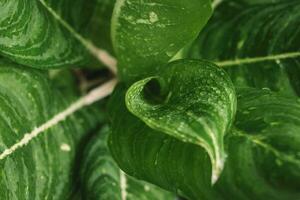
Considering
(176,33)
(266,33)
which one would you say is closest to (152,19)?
(176,33)

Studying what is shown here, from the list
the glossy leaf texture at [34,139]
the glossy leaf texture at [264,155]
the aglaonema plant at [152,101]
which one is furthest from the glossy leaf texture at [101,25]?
the glossy leaf texture at [264,155]

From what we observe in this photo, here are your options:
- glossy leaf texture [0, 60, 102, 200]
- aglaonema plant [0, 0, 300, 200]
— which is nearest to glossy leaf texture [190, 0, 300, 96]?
aglaonema plant [0, 0, 300, 200]

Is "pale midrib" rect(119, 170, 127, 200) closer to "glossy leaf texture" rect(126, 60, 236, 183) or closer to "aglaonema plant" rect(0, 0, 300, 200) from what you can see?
"aglaonema plant" rect(0, 0, 300, 200)

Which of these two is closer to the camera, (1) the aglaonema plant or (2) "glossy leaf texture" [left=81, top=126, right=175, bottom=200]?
(1) the aglaonema plant

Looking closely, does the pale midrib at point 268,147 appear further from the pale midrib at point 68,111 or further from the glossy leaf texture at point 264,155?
the pale midrib at point 68,111

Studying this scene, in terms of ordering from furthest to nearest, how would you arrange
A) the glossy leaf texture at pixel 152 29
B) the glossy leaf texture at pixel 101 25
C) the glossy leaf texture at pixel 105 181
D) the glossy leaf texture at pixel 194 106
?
the glossy leaf texture at pixel 101 25
the glossy leaf texture at pixel 105 181
the glossy leaf texture at pixel 152 29
the glossy leaf texture at pixel 194 106

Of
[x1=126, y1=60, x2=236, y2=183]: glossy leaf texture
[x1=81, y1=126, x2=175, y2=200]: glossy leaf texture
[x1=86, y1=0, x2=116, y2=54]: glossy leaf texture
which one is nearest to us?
[x1=126, y1=60, x2=236, y2=183]: glossy leaf texture
